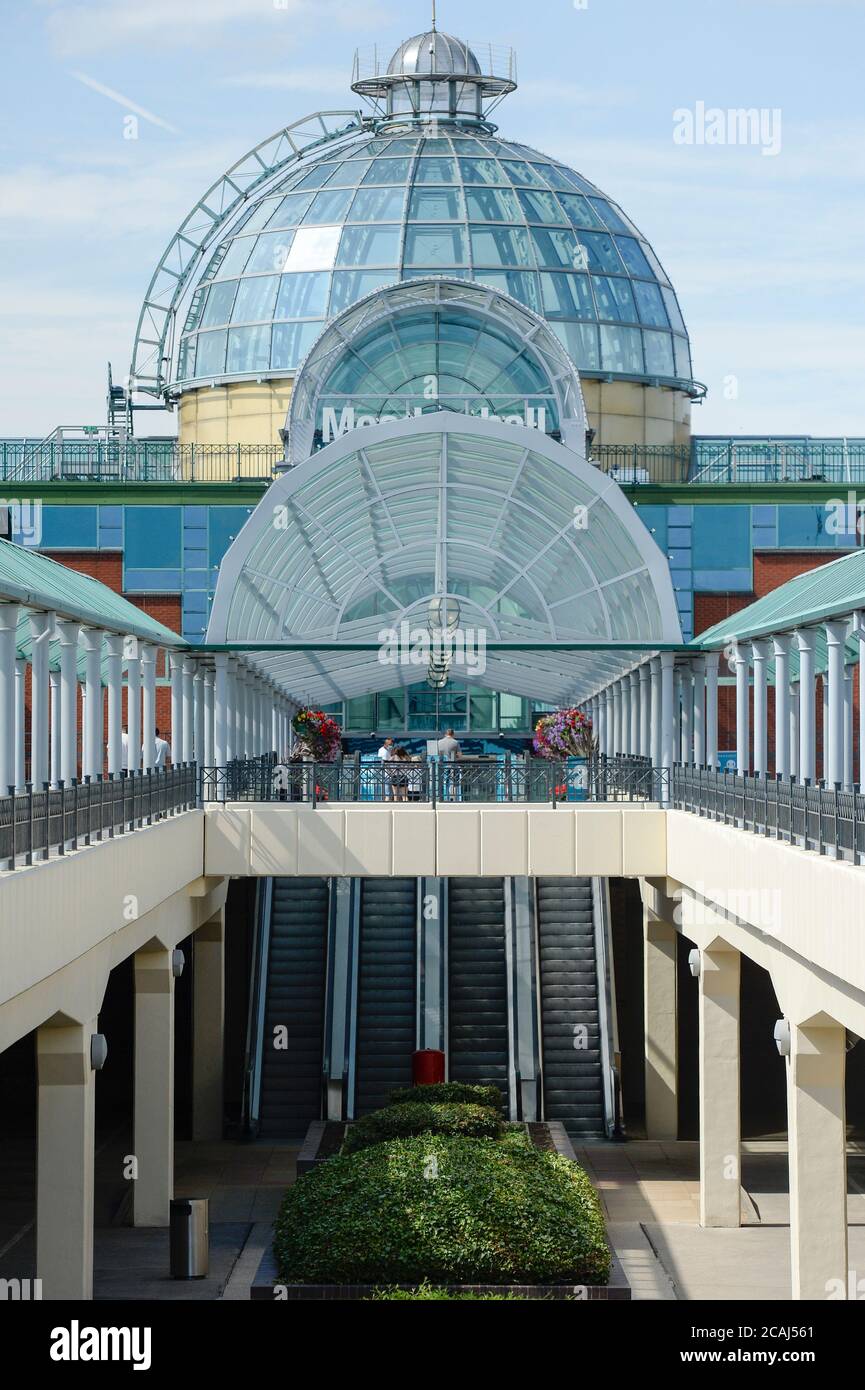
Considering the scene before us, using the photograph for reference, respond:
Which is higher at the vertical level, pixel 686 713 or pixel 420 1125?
pixel 686 713

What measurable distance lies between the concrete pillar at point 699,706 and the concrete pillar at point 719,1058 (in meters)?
3.85

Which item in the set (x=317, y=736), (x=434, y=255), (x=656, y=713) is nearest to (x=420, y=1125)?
(x=656, y=713)

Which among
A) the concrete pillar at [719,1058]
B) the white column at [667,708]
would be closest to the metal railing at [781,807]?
the white column at [667,708]

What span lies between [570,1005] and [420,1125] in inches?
417

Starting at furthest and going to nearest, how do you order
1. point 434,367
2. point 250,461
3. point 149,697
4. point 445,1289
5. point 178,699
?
1. point 250,461
2. point 434,367
3. point 178,699
4. point 149,697
5. point 445,1289

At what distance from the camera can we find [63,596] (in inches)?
864

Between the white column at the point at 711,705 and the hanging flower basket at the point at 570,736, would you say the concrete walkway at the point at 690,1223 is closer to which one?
the white column at the point at 711,705

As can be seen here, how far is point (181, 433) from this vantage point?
5375 cm

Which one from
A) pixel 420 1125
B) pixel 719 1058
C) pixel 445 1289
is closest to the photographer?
pixel 445 1289

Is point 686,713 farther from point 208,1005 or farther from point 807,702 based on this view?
point 807,702

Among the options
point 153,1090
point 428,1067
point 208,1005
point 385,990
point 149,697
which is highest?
point 149,697

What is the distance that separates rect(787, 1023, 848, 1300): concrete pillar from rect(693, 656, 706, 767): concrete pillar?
983cm

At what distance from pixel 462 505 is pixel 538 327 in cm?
635
